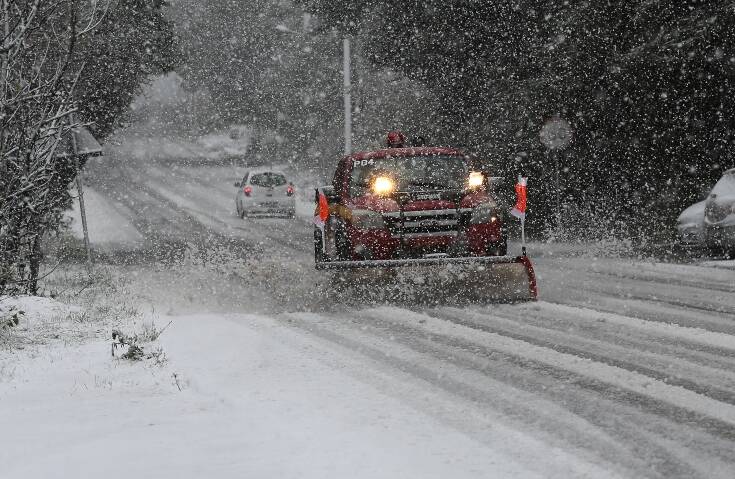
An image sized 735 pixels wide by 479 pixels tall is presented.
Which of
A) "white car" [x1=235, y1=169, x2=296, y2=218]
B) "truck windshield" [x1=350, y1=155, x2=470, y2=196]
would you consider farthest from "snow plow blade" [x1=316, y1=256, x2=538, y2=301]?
"white car" [x1=235, y1=169, x2=296, y2=218]

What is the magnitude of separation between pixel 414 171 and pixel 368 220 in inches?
50.2

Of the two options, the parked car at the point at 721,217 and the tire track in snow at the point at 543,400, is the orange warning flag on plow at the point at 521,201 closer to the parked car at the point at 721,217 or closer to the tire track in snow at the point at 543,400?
the tire track in snow at the point at 543,400

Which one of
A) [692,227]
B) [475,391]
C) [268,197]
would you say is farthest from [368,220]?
[268,197]

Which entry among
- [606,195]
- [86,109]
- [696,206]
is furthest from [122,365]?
[606,195]

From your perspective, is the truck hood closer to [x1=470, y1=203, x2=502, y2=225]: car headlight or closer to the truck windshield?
[x1=470, y1=203, x2=502, y2=225]: car headlight

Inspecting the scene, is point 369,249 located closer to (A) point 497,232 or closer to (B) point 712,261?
(A) point 497,232

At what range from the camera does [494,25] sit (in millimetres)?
23844

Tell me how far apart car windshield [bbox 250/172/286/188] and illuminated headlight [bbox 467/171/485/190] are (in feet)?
66.9

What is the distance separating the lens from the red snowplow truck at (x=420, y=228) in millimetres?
10586

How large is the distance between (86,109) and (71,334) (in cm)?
1307

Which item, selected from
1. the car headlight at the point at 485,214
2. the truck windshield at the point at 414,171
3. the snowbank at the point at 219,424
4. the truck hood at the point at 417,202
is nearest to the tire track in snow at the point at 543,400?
the snowbank at the point at 219,424

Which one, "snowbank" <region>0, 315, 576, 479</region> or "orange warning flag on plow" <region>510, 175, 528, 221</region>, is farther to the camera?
"orange warning flag on plow" <region>510, 175, 528, 221</region>

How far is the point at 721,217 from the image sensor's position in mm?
15109

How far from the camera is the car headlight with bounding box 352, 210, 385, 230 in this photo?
11031 mm
